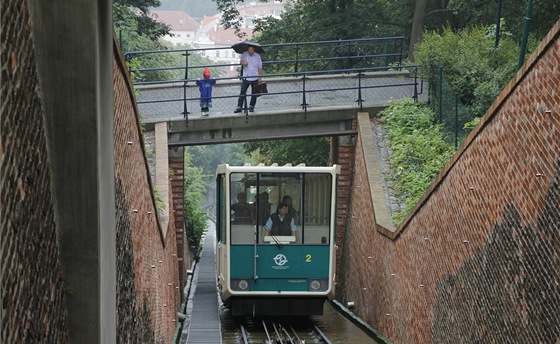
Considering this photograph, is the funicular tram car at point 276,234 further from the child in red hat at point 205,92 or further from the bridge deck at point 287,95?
the child in red hat at point 205,92

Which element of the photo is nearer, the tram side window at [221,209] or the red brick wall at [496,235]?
the red brick wall at [496,235]

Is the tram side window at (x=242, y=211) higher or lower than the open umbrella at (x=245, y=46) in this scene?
lower

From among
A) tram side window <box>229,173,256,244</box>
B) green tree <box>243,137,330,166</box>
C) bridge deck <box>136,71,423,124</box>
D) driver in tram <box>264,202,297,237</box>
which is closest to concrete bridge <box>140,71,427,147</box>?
bridge deck <box>136,71,423,124</box>

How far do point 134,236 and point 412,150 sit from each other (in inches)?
427

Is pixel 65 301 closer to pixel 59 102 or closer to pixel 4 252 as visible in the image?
pixel 59 102

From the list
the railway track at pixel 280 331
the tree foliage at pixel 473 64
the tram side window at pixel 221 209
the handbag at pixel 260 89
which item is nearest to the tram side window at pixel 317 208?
the tram side window at pixel 221 209

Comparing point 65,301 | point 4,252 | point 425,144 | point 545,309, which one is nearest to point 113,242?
point 65,301

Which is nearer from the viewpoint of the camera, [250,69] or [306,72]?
[306,72]

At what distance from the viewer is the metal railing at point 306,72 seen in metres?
23.8

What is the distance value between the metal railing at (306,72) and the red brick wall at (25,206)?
49.8 feet

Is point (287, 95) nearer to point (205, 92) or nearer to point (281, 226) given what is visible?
point (205, 92)

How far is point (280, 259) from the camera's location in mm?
18109

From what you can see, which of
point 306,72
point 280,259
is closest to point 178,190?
point 306,72

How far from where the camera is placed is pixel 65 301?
21.5ft
